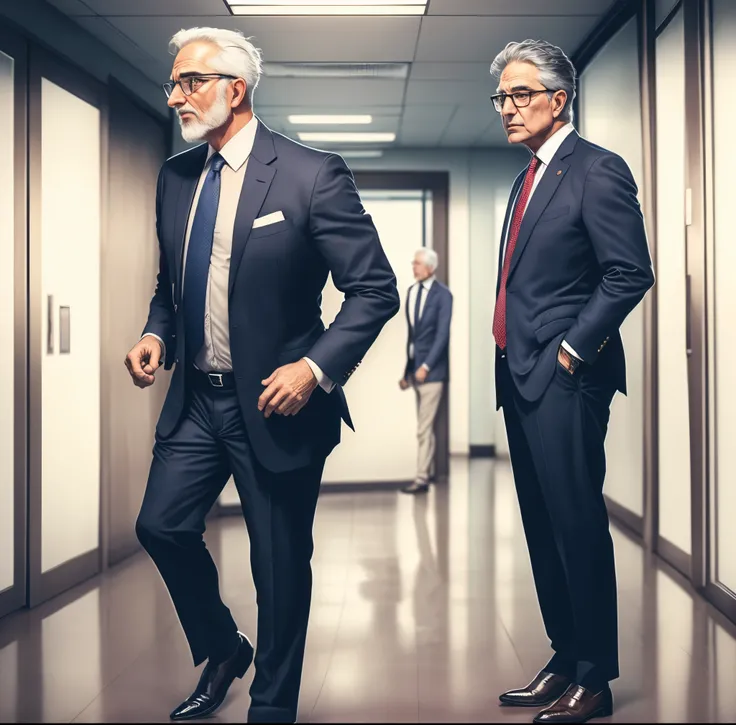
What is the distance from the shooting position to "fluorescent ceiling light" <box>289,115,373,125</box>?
698cm

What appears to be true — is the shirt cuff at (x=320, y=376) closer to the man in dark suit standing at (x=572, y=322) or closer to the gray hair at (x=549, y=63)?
the man in dark suit standing at (x=572, y=322)

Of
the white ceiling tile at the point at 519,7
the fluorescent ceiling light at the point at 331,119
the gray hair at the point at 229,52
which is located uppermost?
the fluorescent ceiling light at the point at 331,119

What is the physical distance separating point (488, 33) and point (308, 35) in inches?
36.2

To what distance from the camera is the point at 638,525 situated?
4695mm

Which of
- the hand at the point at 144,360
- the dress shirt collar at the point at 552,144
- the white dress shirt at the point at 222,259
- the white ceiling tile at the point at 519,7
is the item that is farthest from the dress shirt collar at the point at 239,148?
the white ceiling tile at the point at 519,7

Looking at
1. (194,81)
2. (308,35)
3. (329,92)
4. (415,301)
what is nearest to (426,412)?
(415,301)

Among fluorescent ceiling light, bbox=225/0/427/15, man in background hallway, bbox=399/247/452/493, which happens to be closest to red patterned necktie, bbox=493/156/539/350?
fluorescent ceiling light, bbox=225/0/427/15

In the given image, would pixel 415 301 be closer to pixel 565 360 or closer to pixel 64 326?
pixel 64 326

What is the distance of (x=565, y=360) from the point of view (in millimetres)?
2258

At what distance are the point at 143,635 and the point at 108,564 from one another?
47.4 inches

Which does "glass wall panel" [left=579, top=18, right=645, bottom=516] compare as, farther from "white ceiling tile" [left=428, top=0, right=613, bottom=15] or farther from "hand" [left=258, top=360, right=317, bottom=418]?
"hand" [left=258, top=360, right=317, bottom=418]

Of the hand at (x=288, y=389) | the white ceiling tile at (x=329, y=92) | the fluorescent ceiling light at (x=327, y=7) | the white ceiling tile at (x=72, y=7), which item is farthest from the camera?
the white ceiling tile at (x=329, y=92)

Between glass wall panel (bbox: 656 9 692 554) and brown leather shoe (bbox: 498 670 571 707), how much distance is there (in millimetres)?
1587

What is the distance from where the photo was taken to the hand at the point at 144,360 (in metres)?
2.21
